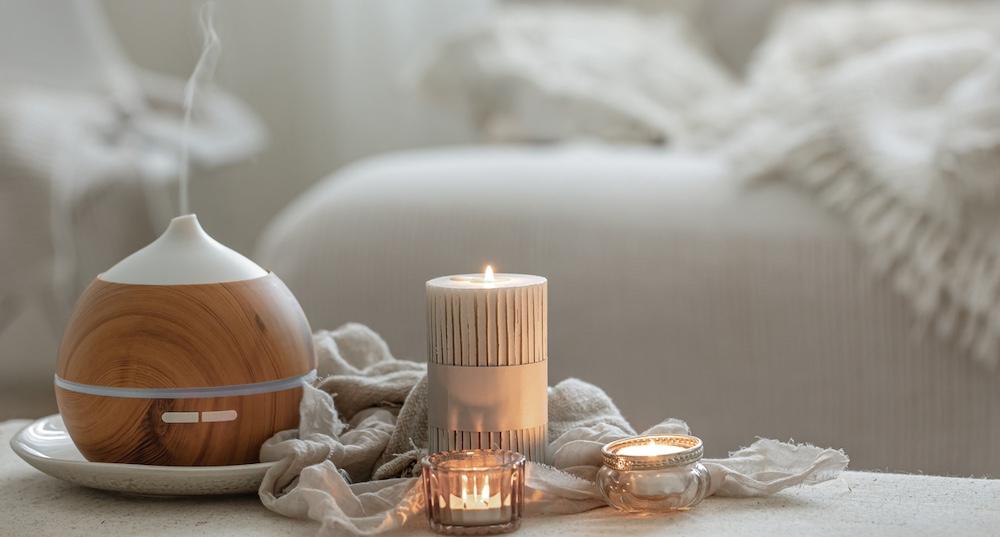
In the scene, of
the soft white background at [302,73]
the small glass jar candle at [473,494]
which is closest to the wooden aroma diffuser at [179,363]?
the small glass jar candle at [473,494]

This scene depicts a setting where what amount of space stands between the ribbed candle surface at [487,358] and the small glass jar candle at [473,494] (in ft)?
0.16

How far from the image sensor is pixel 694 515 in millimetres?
608

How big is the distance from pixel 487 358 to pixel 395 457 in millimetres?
88

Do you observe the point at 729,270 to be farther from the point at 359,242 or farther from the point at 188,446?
the point at 188,446


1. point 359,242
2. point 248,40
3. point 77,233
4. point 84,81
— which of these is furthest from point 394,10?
point 359,242

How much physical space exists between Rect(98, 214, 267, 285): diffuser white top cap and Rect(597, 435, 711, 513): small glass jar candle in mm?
223

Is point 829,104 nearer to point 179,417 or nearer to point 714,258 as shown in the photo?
point 714,258

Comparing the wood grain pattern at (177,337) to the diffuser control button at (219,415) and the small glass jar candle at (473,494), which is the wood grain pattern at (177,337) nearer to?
the diffuser control button at (219,415)

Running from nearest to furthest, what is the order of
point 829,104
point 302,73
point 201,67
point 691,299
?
point 201,67, point 691,299, point 829,104, point 302,73

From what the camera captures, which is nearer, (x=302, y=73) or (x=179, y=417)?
(x=179, y=417)

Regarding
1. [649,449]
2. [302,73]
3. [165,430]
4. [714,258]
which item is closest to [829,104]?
[714,258]

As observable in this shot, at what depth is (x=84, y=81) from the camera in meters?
2.04

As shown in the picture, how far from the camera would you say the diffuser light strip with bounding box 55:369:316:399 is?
2.06 feet

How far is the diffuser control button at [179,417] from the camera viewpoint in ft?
2.08
